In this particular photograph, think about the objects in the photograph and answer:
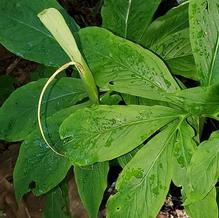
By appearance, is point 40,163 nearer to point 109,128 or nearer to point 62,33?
point 109,128

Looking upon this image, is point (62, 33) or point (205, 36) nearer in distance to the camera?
point (62, 33)

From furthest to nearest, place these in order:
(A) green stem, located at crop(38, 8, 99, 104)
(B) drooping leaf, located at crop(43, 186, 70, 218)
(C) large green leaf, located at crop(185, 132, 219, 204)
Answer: (B) drooping leaf, located at crop(43, 186, 70, 218) → (C) large green leaf, located at crop(185, 132, 219, 204) → (A) green stem, located at crop(38, 8, 99, 104)

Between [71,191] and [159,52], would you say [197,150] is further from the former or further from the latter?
[71,191]

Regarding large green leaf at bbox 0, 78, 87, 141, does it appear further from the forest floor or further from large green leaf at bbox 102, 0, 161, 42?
the forest floor

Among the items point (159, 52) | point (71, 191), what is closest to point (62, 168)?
point (159, 52)

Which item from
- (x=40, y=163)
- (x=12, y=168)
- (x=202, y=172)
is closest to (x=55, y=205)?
(x=40, y=163)

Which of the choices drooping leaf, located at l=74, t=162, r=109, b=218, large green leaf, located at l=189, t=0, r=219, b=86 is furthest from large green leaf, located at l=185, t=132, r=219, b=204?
drooping leaf, located at l=74, t=162, r=109, b=218

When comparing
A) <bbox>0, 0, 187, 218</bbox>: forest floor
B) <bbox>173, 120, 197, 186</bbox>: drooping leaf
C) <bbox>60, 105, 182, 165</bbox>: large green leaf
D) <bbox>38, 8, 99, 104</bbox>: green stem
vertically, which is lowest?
<bbox>0, 0, 187, 218</bbox>: forest floor
